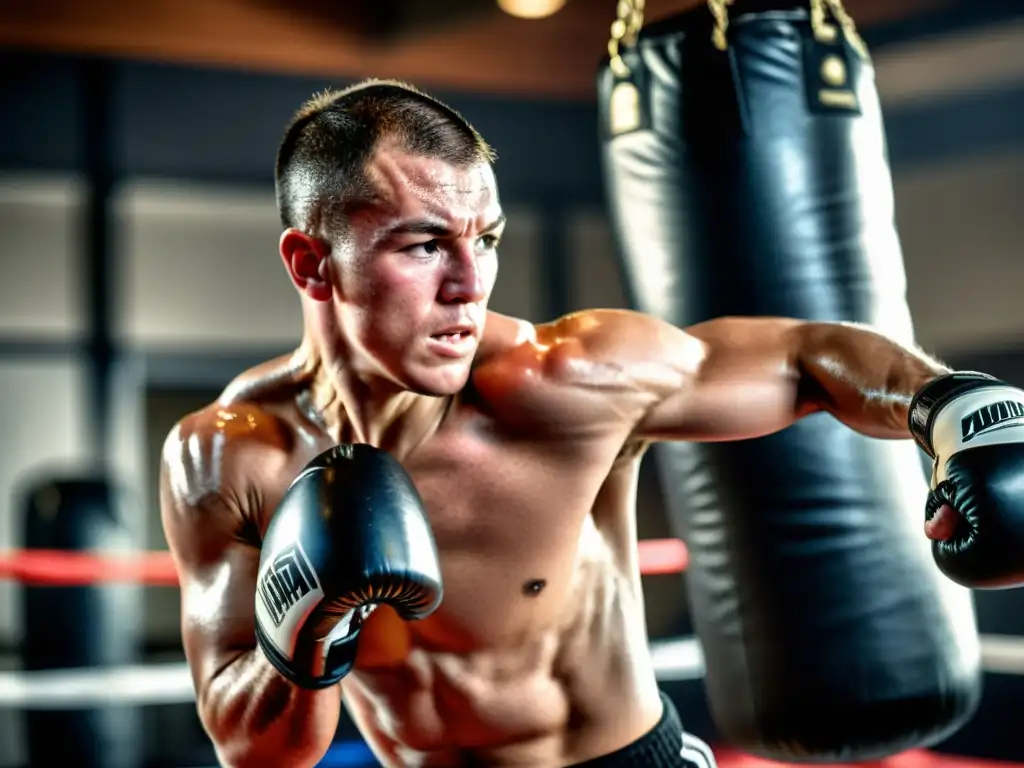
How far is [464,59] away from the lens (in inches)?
203

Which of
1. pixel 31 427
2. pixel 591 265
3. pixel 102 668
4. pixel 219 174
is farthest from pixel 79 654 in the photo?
pixel 591 265

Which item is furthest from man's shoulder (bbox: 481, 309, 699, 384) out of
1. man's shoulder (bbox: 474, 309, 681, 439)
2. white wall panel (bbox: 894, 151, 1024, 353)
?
white wall panel (bbox: 894, 151, 1024, 353)

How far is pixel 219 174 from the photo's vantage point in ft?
16.5

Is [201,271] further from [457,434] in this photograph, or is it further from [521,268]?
[457,434]

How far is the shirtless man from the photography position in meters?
1.28

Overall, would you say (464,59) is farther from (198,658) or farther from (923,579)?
(198,658)

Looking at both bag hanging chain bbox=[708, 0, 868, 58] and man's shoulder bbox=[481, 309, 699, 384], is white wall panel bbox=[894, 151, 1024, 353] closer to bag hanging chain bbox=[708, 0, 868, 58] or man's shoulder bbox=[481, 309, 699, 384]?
bag hanging chain bbox=[708, 0, 868, 58]

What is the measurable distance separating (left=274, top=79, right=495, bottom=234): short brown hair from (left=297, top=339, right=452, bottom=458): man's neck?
0.18m

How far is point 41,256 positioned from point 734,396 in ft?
13.7

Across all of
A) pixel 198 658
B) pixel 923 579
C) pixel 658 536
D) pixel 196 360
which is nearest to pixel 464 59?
pixel 196 360

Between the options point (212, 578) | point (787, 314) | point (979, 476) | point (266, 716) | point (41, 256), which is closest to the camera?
point (979, 476)

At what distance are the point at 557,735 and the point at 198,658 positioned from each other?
433 millimetres

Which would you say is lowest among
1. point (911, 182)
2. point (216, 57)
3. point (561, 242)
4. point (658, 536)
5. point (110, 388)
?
point (658, 536)

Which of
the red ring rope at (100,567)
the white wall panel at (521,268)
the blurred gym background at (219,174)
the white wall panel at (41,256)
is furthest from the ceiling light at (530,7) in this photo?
the red ring rope at (100,567)
